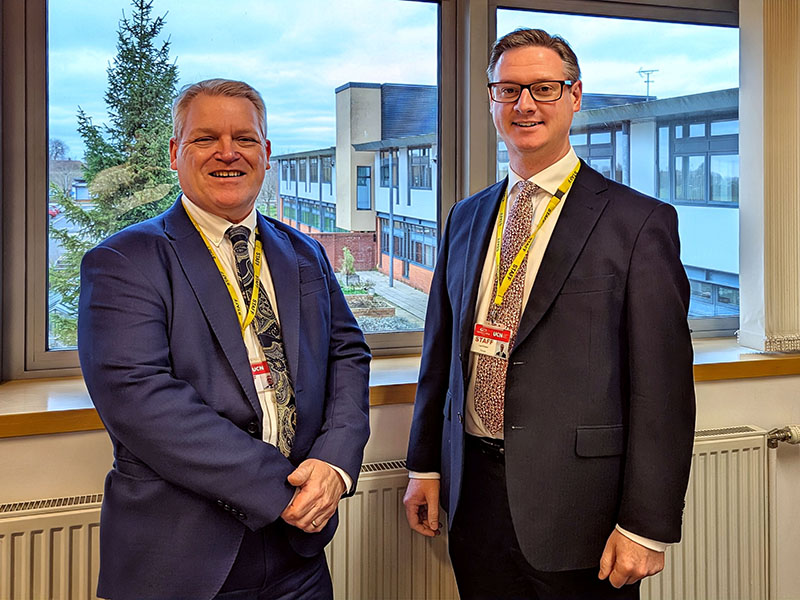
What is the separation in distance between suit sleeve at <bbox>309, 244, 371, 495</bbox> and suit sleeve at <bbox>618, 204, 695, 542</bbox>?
60cm

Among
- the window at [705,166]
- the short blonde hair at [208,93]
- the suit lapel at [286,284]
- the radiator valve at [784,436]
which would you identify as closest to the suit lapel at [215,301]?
the suit lapel at [286,284]

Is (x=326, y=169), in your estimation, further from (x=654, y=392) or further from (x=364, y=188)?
(x=654, y=392)

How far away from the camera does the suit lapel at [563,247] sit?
166cm

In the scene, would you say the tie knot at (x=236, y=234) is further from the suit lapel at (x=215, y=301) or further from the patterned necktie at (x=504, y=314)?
the patterned necktie at (x=504, y=314)

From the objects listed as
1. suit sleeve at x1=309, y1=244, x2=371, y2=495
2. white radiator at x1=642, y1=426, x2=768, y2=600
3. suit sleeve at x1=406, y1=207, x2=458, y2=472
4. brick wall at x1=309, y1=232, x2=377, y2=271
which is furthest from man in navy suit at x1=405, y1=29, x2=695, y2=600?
brick wall at x1=309, y1=232, x2=377, y2=271

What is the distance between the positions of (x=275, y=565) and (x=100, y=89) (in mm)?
1550

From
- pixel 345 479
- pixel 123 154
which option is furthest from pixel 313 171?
pixel 345 479

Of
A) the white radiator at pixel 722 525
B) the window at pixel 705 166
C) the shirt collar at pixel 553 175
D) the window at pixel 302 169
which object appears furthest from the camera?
the window at pixel 705 166

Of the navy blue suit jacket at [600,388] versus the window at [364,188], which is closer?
the navy blue suit jacket at [600,388]

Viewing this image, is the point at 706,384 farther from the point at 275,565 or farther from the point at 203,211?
the point at 203,211

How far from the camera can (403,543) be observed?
223 centimetres

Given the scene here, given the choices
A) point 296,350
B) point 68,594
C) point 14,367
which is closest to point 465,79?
point 296,350

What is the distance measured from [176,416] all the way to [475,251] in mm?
808

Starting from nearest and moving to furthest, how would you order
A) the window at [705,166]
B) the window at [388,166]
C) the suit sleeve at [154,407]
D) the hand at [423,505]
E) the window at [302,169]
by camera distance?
the suit sleeve at [154,407]
the hand at [423,505]
the window at [302,169]
the window at [388,166]
the window at [705,166]
